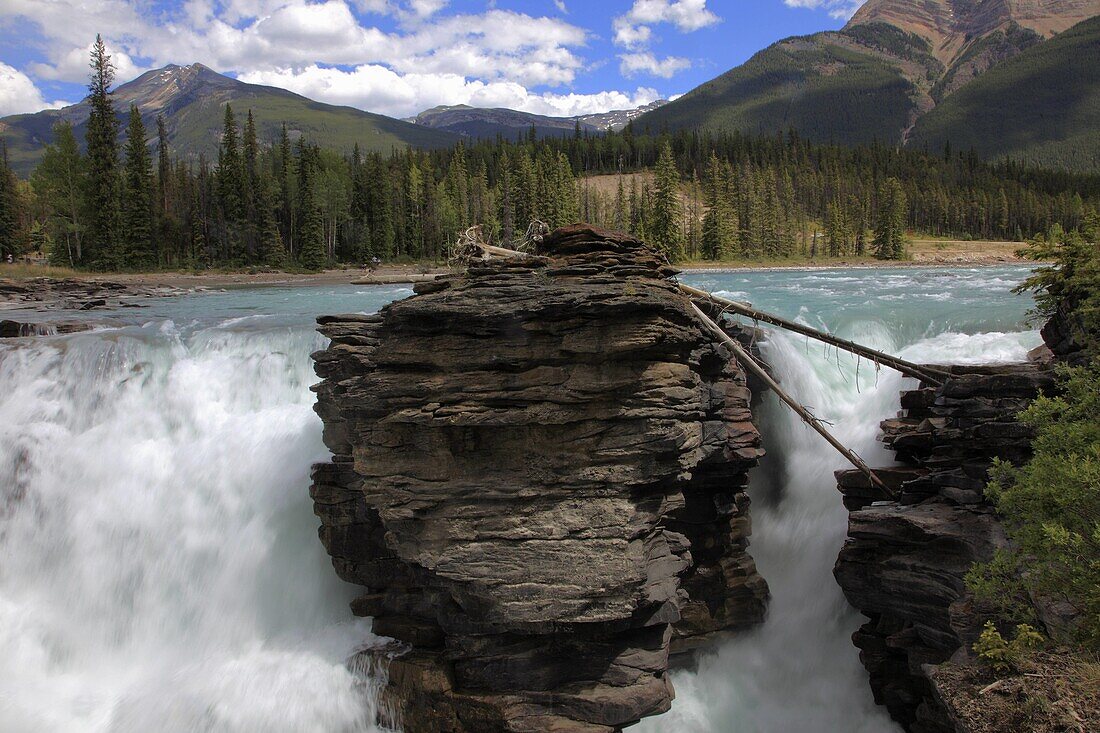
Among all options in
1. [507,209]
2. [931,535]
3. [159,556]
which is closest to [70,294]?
[159,556]

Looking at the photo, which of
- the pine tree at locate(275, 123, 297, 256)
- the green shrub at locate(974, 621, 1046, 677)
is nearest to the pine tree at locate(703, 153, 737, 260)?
the pine tree at locate(275, 123, 297, 256)

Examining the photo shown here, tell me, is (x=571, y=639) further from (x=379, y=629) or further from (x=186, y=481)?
(x=186, y=481)

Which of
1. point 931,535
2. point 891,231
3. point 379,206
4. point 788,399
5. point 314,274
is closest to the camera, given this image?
point 931,535

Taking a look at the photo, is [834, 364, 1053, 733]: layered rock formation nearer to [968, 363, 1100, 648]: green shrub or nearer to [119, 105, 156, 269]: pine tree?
[968, 363, 1100, 648]: green shrub

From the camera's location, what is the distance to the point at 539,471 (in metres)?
9.70

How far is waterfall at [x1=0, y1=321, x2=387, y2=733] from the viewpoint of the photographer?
11.4 meters

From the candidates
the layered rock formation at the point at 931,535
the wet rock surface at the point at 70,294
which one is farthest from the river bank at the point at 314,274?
the layered rock formation at the point at 931,535

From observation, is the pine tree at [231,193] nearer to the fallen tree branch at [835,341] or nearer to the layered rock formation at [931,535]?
the fallen tree branch at [835,341]

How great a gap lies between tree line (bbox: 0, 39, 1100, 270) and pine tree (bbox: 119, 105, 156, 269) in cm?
17

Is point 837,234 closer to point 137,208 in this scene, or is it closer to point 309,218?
point 309,218

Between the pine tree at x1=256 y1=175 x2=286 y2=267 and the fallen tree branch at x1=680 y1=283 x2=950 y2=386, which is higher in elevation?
the pine tree at x1=256 y1=175 x2=286 y2=267

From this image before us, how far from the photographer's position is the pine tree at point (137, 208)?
225 feet

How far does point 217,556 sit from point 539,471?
26.3 feet

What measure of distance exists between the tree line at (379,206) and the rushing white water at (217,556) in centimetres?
5857
